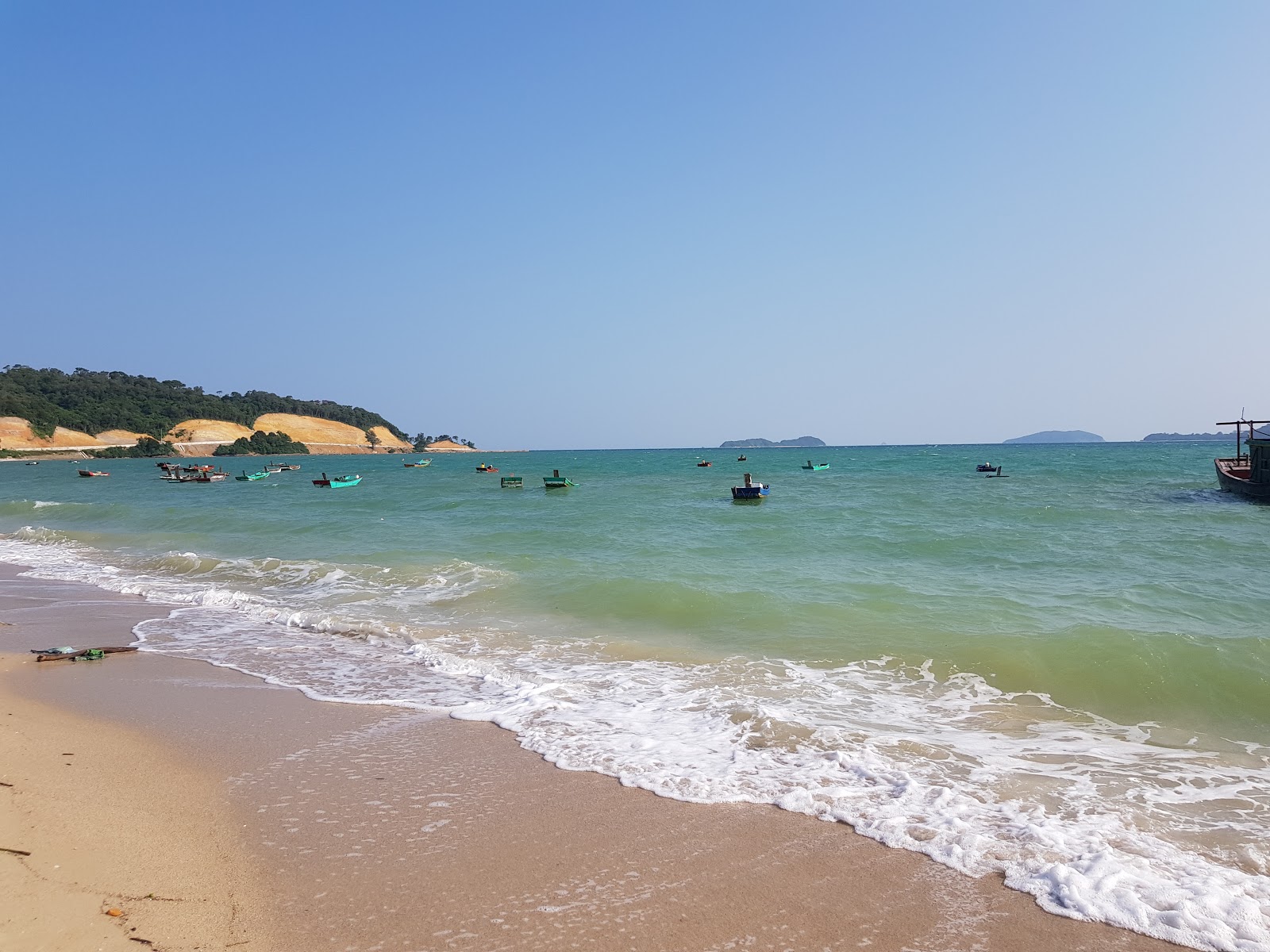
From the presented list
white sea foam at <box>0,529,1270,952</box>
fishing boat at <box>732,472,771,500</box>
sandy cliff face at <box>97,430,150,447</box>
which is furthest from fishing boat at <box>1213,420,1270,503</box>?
sandy cliff face at <box>97,430,150,447</box>

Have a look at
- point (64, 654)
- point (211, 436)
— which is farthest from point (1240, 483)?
point (211, 436)

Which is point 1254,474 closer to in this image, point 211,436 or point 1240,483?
point 1240,483

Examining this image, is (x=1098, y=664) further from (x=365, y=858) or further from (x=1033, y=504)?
(x=1033, y=504)

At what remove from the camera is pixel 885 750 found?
6.52 meters

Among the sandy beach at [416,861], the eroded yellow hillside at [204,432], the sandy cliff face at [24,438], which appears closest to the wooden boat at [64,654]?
the sandy beach at [416,861]

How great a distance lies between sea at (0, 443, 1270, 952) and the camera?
16.7 feet

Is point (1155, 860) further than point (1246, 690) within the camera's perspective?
No

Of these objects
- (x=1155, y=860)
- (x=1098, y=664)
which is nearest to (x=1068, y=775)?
(x=1155, y=860)

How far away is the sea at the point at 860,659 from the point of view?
5.08 metres

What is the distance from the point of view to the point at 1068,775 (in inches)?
239

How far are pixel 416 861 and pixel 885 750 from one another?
4041 mm

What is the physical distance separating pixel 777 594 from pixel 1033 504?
22171mm

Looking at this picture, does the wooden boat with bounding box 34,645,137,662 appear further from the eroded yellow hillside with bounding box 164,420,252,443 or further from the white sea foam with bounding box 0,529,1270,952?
the eroded yellow hillside with bounding box 164,420,252,443

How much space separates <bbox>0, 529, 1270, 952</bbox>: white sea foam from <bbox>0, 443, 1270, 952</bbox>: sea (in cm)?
3
